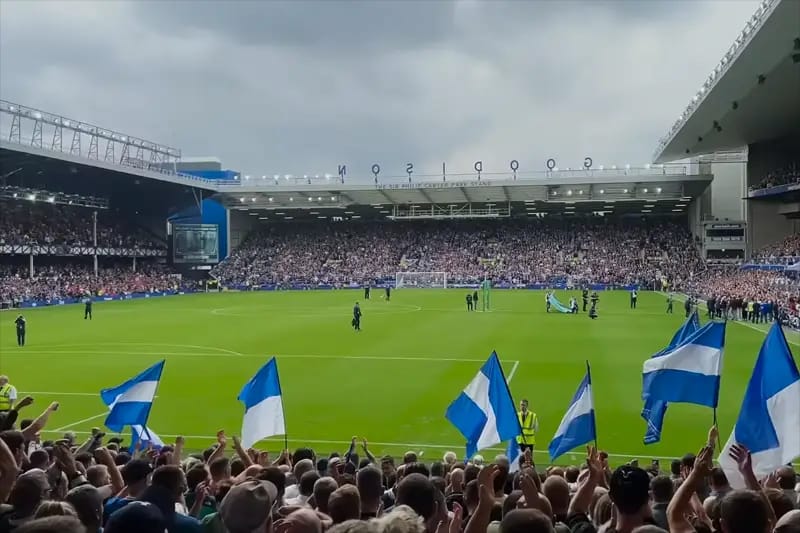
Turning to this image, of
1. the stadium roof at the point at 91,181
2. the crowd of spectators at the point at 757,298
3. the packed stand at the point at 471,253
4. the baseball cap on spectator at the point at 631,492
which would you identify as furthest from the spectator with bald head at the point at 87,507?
the packed stand at the point at 471,253

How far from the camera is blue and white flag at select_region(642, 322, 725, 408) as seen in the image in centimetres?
1020

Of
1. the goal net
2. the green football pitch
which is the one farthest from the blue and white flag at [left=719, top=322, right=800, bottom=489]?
the goal net

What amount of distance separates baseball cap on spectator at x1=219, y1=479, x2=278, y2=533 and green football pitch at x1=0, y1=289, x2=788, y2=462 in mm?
11902

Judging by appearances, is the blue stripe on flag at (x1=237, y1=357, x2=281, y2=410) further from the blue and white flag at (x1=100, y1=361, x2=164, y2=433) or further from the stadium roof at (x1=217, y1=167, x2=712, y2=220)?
the stadium roof at (x1=217, y1=167, x2=712, y2=220)

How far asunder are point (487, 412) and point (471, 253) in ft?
264

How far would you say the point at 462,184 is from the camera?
7712 cm

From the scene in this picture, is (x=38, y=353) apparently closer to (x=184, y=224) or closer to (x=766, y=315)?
(x=766, y=315)

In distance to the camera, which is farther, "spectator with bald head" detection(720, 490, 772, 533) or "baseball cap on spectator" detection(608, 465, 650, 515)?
"baseball cap on spectator" detection(608, 465, 650, 515)

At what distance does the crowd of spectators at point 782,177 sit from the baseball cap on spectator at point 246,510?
214 ft

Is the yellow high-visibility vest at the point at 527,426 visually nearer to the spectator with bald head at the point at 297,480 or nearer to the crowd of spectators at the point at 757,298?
the spectator with bald head at the point at 297,480

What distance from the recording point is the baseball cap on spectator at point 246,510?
396 cm

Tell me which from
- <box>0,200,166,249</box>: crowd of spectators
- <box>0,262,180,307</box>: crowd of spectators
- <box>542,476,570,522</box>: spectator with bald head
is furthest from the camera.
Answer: <box>0,200,166,249</box>: crowd of spectators

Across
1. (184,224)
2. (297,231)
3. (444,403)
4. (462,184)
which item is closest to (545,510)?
(444,403)

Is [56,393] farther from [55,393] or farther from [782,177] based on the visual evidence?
[782,177]
